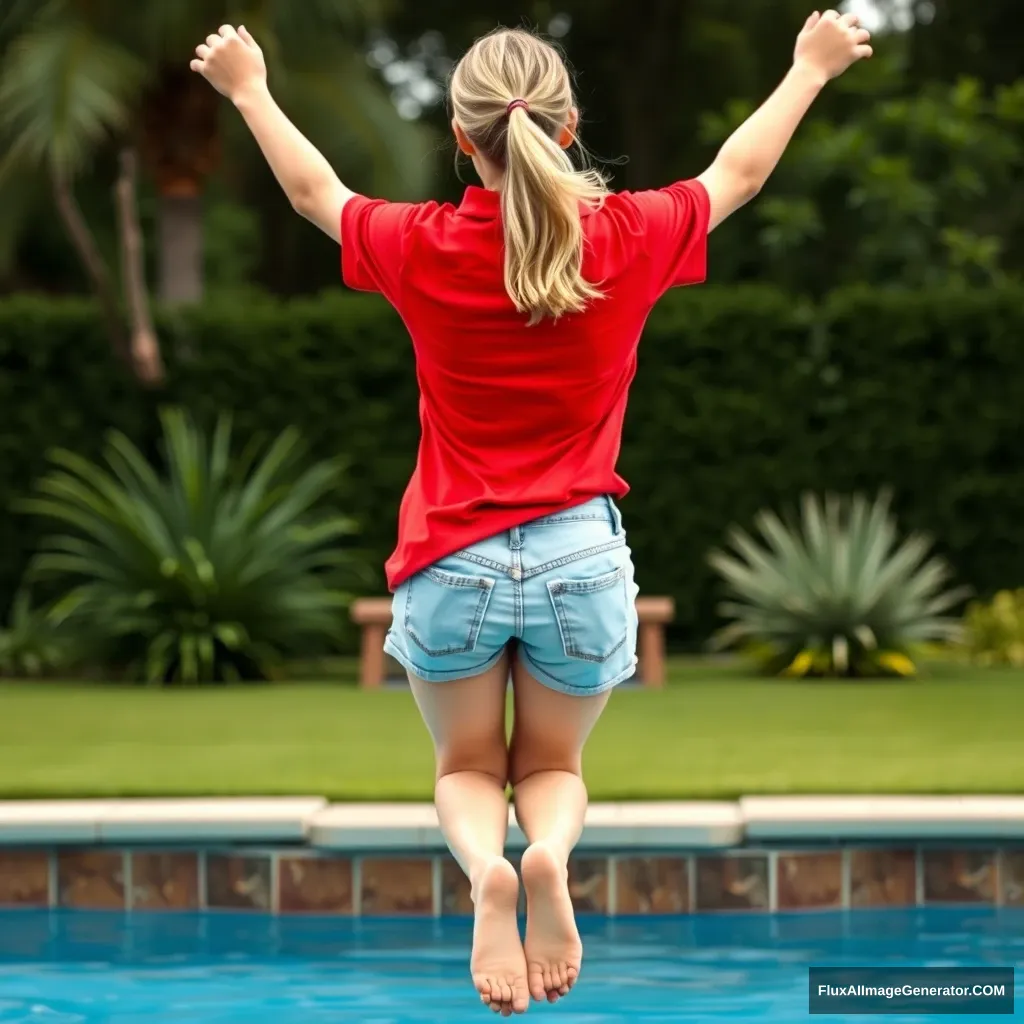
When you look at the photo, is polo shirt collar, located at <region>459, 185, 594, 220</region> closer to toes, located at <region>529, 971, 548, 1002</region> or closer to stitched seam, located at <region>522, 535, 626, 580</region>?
stitched seam, located at <region>522, 535, 626, 580</region>

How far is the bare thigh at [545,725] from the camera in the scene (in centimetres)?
345

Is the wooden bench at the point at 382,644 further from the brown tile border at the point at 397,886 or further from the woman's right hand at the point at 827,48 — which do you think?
the woman's right hand at the point at 827,48

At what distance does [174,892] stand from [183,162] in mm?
9960

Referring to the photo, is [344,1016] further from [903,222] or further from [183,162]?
[903,222]

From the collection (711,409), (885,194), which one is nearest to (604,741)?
(711,409)

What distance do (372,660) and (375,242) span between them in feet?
22.9

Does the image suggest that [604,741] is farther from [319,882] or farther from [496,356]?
[496,356]

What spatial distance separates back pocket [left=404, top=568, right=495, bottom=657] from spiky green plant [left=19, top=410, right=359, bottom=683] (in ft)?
23.8

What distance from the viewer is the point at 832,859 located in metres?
5.46

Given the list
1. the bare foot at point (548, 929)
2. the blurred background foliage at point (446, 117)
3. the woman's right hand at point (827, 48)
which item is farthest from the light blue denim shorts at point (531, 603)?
the blurred background foliage at point (446, 117)

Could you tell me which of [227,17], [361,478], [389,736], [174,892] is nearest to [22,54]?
[227,17]

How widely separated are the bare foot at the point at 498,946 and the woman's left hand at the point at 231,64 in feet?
5.05

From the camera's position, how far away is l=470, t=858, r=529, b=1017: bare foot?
3277 mm

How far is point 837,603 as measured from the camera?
1048 cm
